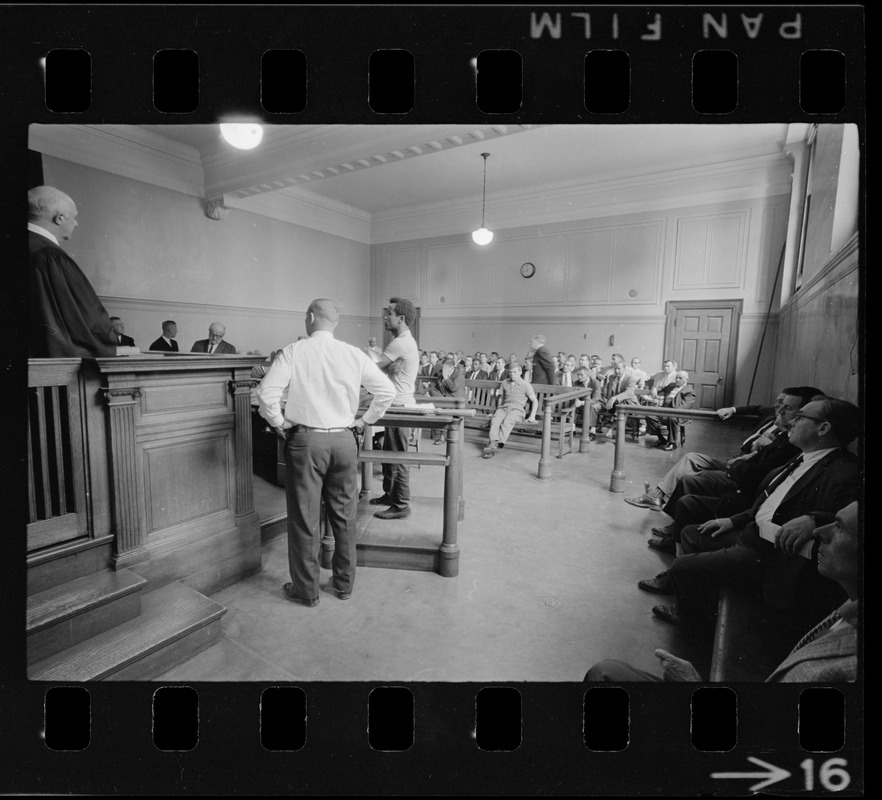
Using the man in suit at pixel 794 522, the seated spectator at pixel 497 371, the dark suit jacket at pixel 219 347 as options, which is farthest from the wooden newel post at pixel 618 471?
the dark suit jacket at pixel 219 347

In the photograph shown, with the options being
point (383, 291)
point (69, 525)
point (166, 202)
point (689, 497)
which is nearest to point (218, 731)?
point (69, 525)

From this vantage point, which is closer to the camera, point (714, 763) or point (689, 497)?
point (714, 763)

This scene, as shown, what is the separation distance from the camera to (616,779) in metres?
1.28

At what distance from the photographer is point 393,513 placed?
123 inches

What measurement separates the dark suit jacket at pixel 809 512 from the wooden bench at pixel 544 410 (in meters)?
2.84

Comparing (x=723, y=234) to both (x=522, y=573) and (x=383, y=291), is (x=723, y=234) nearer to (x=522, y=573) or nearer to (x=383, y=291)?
(x=383, y=291)

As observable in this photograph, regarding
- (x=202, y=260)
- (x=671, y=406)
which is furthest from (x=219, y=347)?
(x=671, y=406)

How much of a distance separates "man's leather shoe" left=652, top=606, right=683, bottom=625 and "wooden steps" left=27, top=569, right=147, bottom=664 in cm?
239

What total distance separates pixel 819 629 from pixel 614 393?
3.36 metres

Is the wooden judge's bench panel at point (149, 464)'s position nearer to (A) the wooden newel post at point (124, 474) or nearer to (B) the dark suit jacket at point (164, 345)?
(A) the wooden newel post at point (124, 474)

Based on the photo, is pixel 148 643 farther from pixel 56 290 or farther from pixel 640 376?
pixel 640 376

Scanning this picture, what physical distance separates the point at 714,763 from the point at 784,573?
0.63 metres

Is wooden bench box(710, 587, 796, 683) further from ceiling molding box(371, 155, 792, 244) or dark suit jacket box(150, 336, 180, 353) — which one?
dark suit jacket box(150, 336, 180, 353)

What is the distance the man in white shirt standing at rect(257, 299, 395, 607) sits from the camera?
6.89ft
